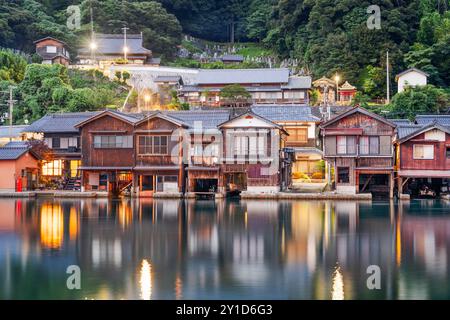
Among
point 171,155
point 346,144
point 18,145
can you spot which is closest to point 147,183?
point 171,155

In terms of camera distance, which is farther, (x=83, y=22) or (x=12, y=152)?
(x=83, y=22)

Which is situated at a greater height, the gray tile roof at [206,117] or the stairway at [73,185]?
the gray tile roof at [206,117]

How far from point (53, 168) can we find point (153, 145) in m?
9.50

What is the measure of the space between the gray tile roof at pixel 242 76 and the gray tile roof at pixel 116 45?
474 inches

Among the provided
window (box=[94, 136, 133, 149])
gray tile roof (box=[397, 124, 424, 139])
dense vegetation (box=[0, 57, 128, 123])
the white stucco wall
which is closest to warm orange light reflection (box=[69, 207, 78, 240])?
window (box=[94, 136, 133, 149])

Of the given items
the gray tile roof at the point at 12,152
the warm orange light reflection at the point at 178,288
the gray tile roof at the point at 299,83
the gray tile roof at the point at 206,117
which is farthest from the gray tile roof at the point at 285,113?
the warm orange light reflection at the point at 178,288

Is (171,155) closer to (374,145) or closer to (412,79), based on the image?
(374,145)

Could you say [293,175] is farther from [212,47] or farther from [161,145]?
[212,47]

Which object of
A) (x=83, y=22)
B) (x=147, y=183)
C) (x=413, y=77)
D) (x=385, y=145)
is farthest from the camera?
(x=83, y=22)

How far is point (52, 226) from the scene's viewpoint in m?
25.0

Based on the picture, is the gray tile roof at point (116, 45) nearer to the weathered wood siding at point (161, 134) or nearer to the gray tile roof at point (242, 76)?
the gray tile roof at point (242, 76)

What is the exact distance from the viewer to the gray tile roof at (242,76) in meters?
64.7

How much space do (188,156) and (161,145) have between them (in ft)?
6.12
